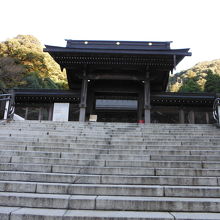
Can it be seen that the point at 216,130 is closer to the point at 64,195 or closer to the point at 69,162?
the point at 69,162

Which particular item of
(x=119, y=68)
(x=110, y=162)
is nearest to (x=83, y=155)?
(x=110, y=162)

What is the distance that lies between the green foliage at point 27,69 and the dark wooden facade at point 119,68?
12.2 metres

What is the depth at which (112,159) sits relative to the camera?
14.4ft

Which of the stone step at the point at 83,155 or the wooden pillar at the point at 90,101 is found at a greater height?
the wooden pillar at the point at 90,101

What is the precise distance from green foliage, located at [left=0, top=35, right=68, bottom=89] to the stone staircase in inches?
772

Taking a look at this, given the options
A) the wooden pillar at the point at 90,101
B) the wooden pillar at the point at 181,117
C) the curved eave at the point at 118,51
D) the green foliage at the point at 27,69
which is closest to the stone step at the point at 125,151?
the curved eave at the point at 118,51

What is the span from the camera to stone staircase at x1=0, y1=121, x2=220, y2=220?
2734 mm

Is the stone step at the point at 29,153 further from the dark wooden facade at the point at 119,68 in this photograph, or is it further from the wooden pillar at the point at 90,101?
the wooden pillar at the point at 90,101

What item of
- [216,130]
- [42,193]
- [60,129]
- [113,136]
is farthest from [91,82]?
[42,193]

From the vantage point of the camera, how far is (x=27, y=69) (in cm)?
2864

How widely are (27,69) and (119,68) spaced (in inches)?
855

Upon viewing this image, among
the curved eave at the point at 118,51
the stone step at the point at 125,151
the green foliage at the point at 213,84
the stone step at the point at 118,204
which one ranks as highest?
the green foliage at the point at 213,84

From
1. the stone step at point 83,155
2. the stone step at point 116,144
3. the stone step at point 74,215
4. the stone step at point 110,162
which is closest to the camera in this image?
the stone step at point 74,215

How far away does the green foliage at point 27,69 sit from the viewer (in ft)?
76.5
